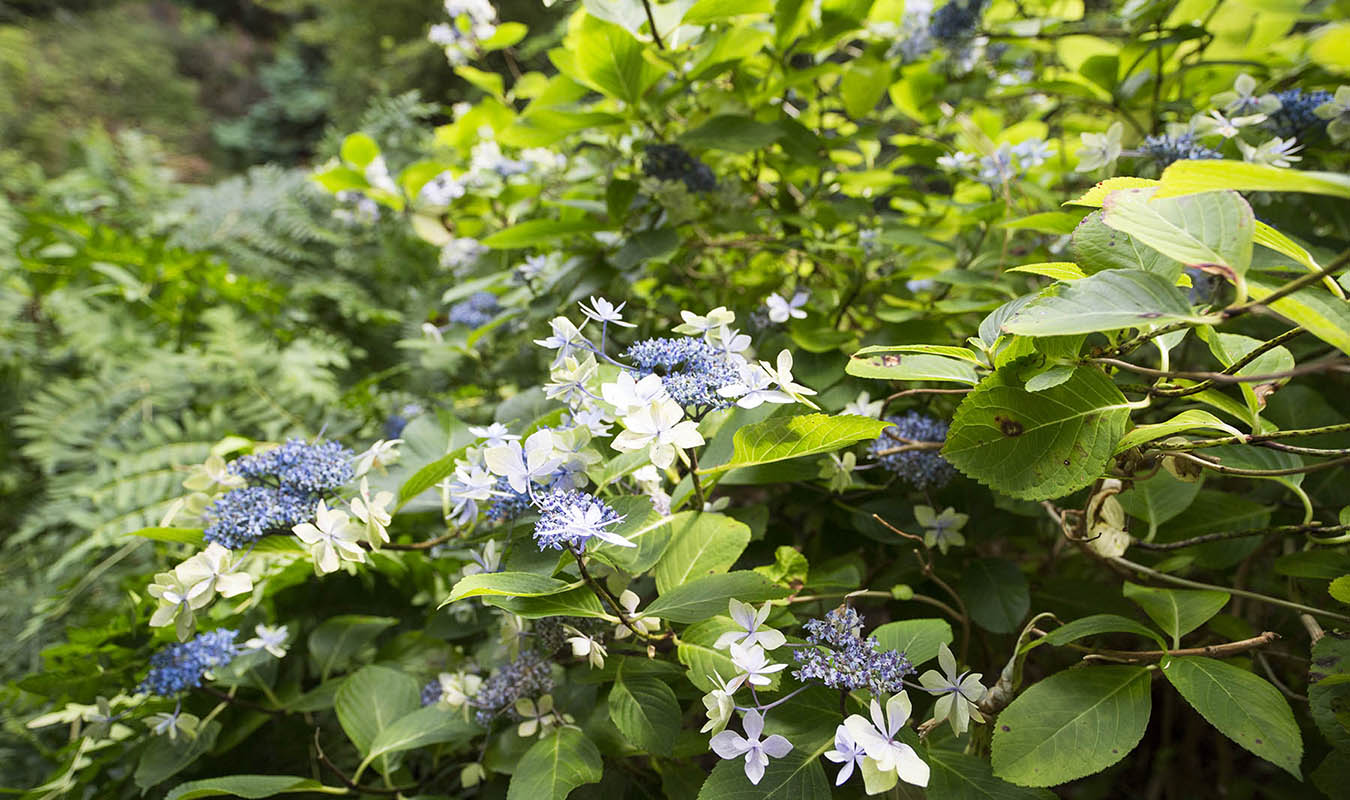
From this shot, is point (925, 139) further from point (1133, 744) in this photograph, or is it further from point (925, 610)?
point (1133, 744)

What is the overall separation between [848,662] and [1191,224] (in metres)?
0.33

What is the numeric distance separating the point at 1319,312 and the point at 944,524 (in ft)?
1.07

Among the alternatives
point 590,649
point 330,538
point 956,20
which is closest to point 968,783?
point 590,649

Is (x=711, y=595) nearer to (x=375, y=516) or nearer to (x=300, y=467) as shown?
(x=375, y=516)

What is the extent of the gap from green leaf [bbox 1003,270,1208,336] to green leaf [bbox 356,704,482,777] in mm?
551

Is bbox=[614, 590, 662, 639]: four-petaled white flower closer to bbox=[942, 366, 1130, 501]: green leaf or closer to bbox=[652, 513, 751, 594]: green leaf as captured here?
bbox=[652, 513, 751, 594]: green leaf

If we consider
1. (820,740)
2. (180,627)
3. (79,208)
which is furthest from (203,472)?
(79,208)

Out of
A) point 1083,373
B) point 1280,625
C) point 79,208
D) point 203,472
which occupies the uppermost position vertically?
point 1083,373

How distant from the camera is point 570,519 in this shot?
46cm

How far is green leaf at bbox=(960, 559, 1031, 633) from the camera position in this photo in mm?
638

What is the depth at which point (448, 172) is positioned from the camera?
47.4 inches

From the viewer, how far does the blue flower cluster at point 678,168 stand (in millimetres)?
885

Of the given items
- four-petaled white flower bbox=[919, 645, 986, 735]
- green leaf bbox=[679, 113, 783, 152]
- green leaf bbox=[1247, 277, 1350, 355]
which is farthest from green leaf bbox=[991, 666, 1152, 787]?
green leaf bbox=[679, 113, 783, 152]

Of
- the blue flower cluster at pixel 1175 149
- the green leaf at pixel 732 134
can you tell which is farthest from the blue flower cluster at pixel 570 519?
the blue flower cluster at pixel 1175 149
